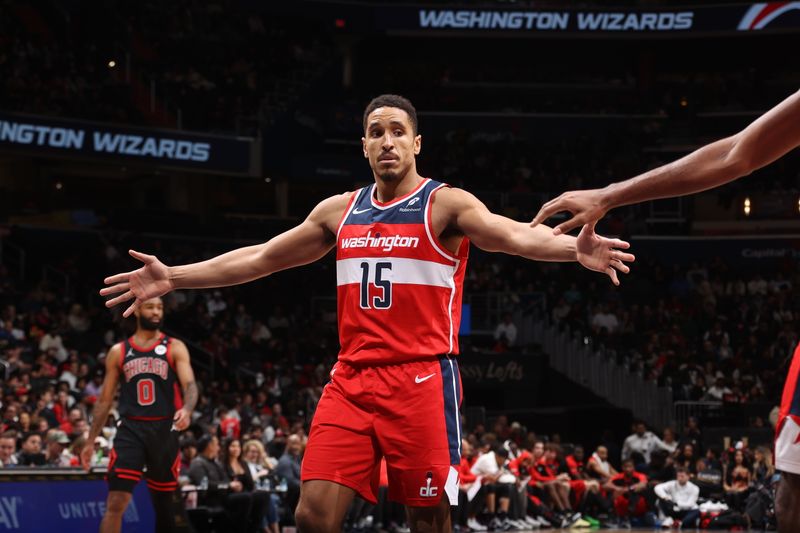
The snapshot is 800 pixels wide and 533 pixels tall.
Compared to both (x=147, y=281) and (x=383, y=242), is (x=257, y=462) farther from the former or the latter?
(x=383, y=242)

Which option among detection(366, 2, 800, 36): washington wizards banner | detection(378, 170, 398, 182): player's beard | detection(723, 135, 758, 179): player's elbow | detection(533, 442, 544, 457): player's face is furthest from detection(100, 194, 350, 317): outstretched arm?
detection(366, 2, 800, 36): washington wizards banner

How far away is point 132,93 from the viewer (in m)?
29.3

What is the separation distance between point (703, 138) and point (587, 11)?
5144mm

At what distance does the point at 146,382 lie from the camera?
1005 centimetres

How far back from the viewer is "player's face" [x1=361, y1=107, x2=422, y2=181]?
5750 millimetres

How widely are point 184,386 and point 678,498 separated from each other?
36.0ft

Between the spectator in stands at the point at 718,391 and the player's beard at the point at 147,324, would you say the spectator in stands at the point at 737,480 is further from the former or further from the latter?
the player's beard at the point at 147,324

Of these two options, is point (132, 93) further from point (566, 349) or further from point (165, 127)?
point (566, 349)

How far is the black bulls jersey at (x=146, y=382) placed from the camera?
999 cm

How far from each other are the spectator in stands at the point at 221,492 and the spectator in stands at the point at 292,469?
79cm

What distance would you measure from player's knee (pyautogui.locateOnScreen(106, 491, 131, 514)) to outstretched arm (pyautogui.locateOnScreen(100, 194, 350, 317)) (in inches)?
158

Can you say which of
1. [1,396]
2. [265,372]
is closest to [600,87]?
[265,372]

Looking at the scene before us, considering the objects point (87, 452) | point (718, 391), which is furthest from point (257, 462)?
point (718, 391)

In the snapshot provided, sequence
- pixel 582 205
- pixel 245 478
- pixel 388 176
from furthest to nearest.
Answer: pixel 245 478, pixel 388 176, pixel 582 205
